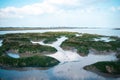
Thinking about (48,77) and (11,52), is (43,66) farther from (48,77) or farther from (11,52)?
(11,52)

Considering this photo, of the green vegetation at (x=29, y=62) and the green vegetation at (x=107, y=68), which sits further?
the green vegetation at (x=29, y=62)

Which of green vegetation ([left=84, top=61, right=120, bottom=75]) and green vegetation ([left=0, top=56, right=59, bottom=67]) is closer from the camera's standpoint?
green vegetation ([left=84, top=61, right=120, bottom=75])

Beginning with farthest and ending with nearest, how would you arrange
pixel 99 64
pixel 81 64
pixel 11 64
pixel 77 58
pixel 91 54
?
pixel 91 54
pixel 77 58
pixel 81 64
pixel 11 64
pixel 99 64

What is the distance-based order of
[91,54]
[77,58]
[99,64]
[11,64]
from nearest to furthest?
[99,64] < [11,64] < [77,58] < [91,54]

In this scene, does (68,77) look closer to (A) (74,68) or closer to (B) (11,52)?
(A) (74,68)

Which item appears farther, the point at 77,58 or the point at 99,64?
the point at 77,58

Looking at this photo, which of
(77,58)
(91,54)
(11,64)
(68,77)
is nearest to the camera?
(68,77)

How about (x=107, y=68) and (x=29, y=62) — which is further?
(x=29, y=62)

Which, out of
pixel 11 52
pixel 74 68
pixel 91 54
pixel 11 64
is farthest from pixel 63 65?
pixel 11 52

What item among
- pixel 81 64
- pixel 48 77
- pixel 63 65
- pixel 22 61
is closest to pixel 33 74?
pixel 48 77
